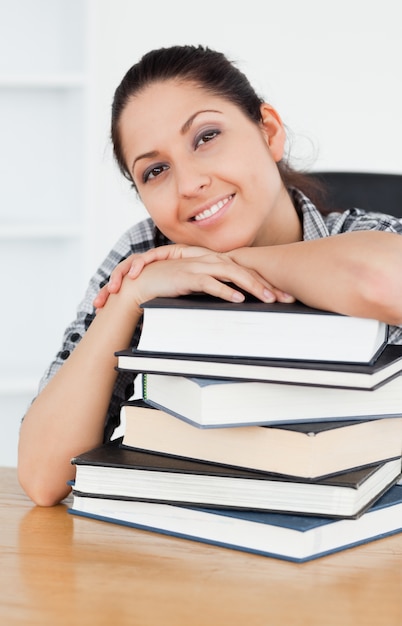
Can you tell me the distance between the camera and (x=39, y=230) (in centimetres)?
279

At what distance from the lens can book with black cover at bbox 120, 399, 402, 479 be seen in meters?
0.91

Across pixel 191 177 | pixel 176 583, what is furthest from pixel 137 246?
pixel 176 583

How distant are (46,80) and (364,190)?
1231 mm

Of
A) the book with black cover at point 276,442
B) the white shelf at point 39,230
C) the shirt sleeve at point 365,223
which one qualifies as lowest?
the book with black cover at point 276,442

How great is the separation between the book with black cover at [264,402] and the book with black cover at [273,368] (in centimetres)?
1

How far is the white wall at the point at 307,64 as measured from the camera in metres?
3.25

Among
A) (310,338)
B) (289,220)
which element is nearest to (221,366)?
(310,338)

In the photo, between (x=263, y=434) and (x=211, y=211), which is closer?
(x=263, y=434)

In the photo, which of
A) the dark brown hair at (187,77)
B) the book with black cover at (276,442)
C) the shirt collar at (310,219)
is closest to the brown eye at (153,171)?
the dark brown hair at (187,77)

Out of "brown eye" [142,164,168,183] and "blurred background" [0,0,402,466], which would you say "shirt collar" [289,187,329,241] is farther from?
"blurred background" [0,0,402,466]

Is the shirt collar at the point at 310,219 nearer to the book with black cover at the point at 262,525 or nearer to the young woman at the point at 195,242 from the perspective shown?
the young woman at the point at 195,242

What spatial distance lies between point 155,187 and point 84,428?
456 mm

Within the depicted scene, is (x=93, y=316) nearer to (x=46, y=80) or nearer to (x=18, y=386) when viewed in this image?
(x=18, y=386)

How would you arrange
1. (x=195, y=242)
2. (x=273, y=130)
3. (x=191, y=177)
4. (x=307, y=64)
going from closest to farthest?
(x=191, y=177) < (x=195, y=242) < (x=273, y=130) < (x=307, y=64)
